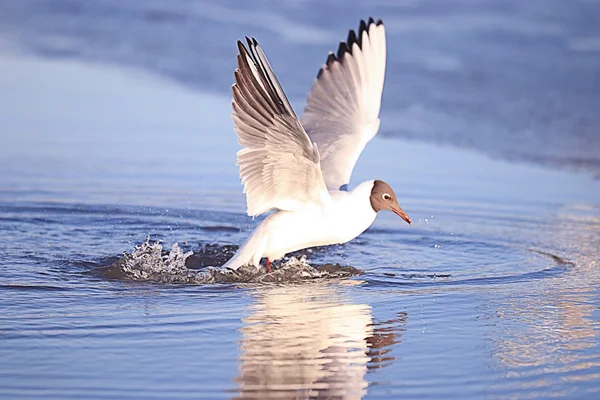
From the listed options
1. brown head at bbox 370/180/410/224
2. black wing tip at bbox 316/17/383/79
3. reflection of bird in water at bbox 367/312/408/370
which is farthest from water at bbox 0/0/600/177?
reflection of bird in water at bbox 367/312/408/370

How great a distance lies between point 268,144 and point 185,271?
33.3 inches

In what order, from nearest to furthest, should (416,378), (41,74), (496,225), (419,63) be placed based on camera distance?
(416,378), (496,225), (41,74), (419,63)

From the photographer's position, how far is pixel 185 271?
20.6ft

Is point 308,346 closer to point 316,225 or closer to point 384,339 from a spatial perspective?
point 384,339

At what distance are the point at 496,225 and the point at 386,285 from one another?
2128 millimetres

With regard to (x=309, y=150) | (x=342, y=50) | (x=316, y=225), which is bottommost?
(x=316, y=225)

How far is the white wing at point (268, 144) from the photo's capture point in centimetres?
588

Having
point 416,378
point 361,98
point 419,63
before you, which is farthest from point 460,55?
point 416,378

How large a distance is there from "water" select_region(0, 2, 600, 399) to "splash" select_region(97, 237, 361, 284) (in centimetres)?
10

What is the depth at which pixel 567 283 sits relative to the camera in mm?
6062

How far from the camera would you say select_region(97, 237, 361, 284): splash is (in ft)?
20.0

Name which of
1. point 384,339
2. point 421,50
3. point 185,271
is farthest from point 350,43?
point 421,50

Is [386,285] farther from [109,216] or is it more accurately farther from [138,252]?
[109,216]

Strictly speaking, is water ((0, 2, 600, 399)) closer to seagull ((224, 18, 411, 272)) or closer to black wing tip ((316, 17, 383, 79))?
seagull ((224, 18, 411, 272))
